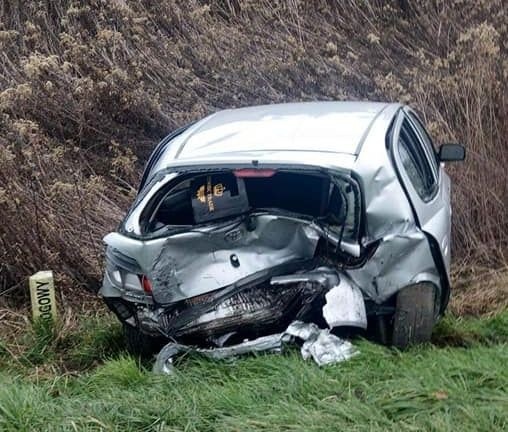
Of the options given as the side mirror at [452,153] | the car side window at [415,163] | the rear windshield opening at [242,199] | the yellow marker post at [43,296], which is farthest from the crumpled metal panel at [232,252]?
the side mirror at [452,153]

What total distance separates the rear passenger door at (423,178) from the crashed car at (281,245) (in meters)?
0.02

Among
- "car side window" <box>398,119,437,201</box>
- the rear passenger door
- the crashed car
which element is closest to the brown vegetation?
the rear passenger door

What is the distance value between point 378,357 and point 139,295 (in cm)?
150

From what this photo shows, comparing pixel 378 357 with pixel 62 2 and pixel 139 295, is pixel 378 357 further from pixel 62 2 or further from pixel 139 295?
pixel 62 2

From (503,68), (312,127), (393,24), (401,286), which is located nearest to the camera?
(401,286)

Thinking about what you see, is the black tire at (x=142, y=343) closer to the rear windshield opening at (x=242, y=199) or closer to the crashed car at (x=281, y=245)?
the crashed car at (x=281, y=245)

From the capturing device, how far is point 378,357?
164 inches

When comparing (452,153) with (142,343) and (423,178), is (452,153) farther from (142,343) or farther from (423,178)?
(142,343)

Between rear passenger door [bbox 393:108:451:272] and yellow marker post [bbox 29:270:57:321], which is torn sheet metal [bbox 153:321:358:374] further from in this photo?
yellow marker post [bbox 29:270:57:321]

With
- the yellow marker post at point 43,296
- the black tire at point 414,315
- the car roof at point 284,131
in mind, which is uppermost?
the car roof at point 284,131

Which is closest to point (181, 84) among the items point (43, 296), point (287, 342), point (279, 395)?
point (43, 296)

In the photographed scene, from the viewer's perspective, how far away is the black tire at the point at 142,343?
4844mm

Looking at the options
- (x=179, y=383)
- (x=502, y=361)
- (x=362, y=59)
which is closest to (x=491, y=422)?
(x=502, y=361)

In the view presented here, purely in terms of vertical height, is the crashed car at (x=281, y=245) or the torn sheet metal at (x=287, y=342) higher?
the crashed car at (x=281, y=245)
